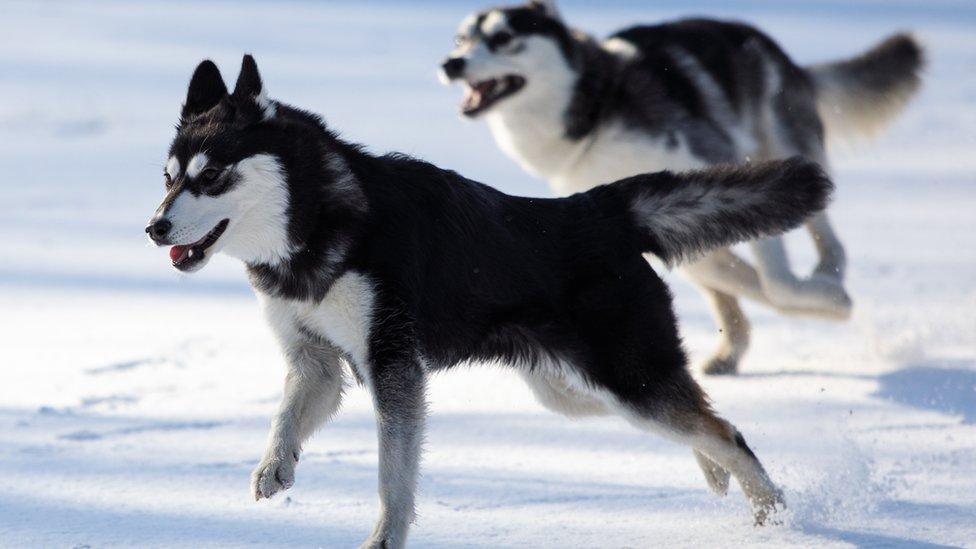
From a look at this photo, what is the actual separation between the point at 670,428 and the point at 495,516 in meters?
0.70

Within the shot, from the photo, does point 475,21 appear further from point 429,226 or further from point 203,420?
point 429,226

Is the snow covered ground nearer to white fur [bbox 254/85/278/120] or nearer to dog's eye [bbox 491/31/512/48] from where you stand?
white fur [bbox 254/85/278/120]

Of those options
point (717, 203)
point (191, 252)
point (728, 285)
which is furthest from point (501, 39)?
point (191, 252)

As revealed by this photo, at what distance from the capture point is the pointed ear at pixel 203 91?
451 centimetres

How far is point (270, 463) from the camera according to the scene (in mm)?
4230

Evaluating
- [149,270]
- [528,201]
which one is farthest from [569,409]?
[149,270]

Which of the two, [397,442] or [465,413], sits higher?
[397,442]

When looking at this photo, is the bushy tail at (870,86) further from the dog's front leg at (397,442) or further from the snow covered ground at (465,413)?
the dog's front leg at (397,442)

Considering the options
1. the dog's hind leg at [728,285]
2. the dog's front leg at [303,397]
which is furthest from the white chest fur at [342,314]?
the dog's hind leg at [728,285]

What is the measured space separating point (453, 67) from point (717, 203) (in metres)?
2.93

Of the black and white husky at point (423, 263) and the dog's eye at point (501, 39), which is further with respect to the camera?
the dog's eye at point (501, 39)

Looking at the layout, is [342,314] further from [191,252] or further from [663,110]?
[663,110]

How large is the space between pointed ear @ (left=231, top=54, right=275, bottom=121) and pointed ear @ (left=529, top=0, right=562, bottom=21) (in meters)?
3.52

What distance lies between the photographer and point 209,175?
13.5 feet
